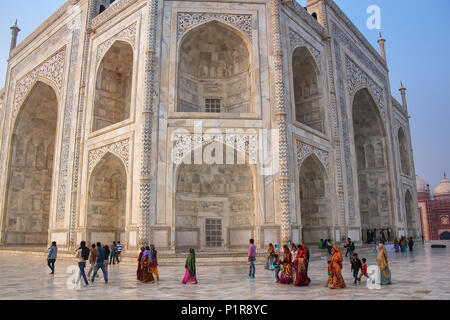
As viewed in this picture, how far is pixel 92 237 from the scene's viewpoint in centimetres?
1547

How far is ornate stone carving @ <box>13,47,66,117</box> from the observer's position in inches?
772

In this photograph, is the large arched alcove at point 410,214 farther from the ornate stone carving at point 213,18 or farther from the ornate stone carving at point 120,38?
the ornate stone carving at point 120,38

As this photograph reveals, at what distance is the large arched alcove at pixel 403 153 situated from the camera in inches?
1177

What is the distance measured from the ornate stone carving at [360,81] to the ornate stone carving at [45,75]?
15883mm

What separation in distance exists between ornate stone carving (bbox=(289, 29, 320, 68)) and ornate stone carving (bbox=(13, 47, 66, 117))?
39.5 feet

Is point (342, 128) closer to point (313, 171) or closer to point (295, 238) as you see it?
point (313, 171)

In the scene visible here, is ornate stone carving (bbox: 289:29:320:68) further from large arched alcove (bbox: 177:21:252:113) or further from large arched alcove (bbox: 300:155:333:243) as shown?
large arched alcove (bbox: 300:155:333:243)

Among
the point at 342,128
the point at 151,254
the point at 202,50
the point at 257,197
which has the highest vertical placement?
the point at 202,50

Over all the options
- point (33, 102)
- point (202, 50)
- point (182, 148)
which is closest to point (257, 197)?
point (182, 148)

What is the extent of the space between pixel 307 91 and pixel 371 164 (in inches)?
376

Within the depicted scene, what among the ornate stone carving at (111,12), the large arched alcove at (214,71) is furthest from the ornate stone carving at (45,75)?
the large arched alcove at (214,71)

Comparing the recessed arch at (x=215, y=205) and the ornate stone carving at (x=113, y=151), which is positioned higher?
the ornate stone carving at (x=113, y=151)
